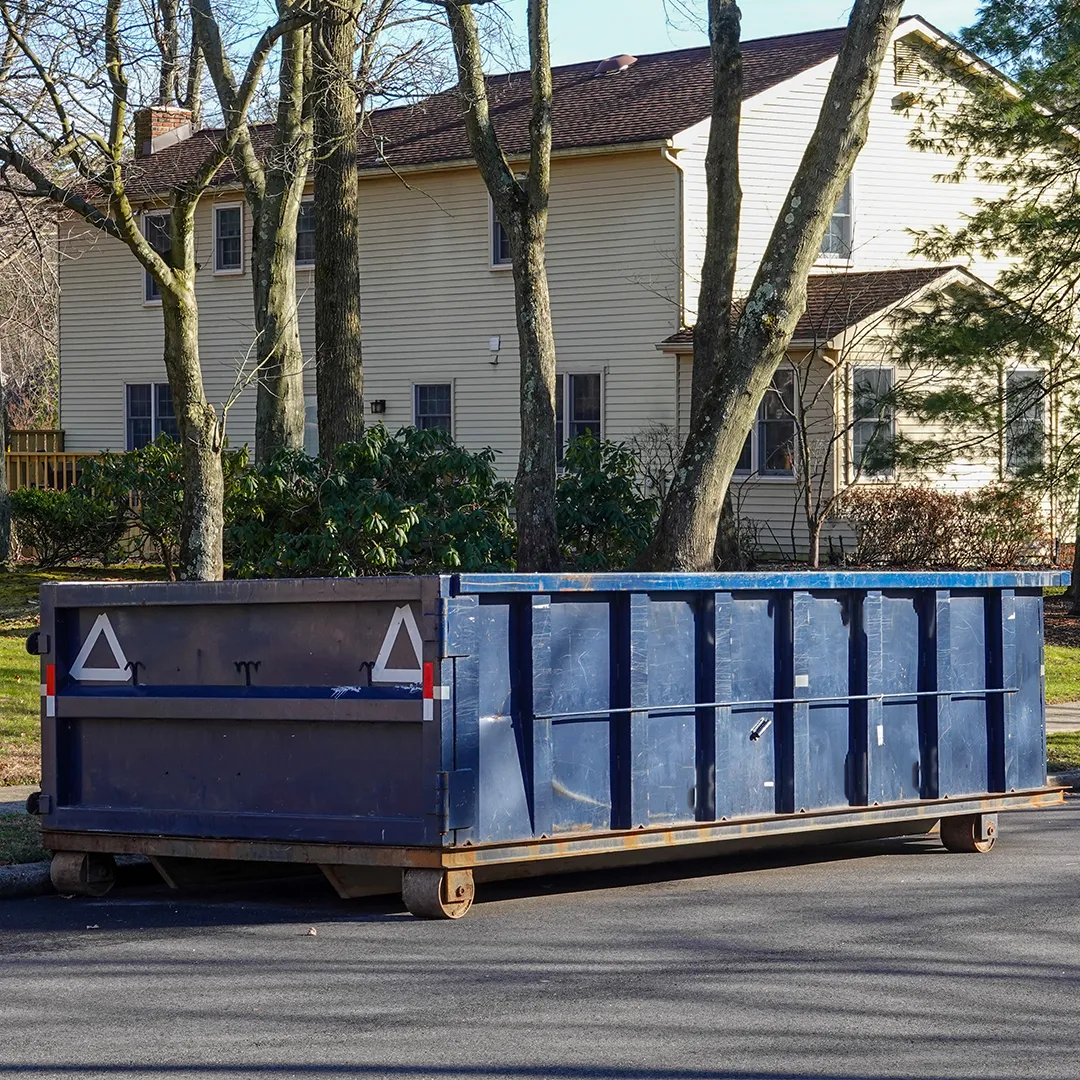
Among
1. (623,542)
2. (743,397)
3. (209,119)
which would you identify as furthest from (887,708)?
(209,119)

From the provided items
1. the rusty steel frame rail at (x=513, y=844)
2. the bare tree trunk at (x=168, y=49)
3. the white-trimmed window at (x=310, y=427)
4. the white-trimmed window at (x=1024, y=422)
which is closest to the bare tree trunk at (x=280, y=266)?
the bare tree trunk at (x=168, y=49)

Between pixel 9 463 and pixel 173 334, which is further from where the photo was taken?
pixel 9 463

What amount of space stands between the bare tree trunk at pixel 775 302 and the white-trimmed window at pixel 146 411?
801 inches

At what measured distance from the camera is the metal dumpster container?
307 inches

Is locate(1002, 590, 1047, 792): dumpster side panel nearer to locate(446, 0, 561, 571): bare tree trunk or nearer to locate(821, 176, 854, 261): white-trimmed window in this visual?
locate(446, 0, 561, 571): bare tree trunk

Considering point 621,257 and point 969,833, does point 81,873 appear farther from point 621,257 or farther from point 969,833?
point 621,257

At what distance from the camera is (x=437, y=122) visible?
31594 mm

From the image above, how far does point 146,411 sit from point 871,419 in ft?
49.4

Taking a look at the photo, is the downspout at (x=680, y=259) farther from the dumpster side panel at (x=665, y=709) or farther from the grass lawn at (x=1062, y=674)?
the dumpster side panel at (x=665, y=709)

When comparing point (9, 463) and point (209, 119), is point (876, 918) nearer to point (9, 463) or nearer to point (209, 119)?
point (209, 119)

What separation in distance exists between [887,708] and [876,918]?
165cm

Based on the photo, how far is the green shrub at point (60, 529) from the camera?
25266 millimetres

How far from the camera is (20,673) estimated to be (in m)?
16.0

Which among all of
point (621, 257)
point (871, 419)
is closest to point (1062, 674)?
point (871, 419)
